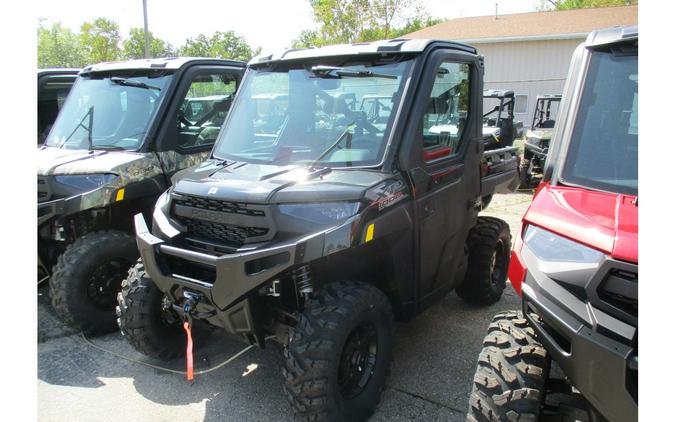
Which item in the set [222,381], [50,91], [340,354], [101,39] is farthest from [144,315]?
[101,39]

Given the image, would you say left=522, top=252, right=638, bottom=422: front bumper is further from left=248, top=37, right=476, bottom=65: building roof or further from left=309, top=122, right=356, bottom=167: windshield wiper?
left=248, top=37, right=476, bottom=65: building roof

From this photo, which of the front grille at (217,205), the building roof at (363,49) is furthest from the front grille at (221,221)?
the building roof at (363,49)

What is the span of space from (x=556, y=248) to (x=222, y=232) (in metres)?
1.92

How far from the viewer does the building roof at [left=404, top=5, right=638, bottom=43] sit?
20062mm

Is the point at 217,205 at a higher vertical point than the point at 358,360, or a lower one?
higher

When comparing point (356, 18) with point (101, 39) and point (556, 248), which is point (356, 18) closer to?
point (101, 39)

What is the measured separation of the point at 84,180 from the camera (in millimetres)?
4355

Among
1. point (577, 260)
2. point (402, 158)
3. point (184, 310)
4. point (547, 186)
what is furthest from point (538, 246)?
point (184, 310)

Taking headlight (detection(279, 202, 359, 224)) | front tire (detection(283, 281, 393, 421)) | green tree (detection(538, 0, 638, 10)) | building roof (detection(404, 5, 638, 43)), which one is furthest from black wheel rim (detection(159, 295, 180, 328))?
green tree (detection(538, 0, 638, 10))

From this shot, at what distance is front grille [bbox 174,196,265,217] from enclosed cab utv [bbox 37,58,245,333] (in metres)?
1.42

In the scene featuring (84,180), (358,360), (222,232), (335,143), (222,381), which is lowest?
(222,381)

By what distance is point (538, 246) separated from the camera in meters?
2.16

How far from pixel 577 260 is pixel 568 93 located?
1206 mm

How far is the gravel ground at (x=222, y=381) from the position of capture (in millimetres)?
3318
